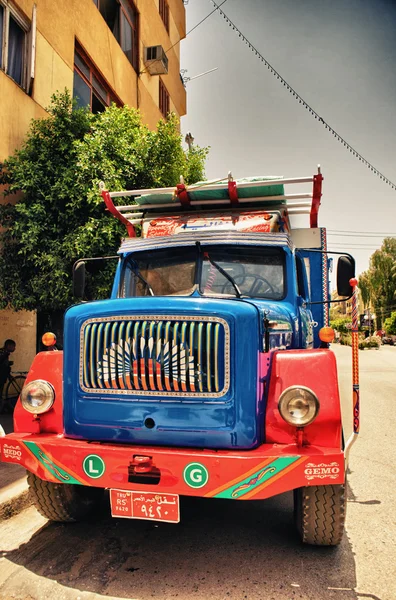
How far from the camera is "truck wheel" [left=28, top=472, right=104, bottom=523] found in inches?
157

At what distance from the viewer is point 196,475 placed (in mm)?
3152

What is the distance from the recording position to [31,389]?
152 inches

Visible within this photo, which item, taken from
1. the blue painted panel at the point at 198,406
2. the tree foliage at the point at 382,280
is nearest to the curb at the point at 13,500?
the blue painted panel at the point at 198,406

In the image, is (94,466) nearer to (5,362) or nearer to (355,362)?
(355,362)

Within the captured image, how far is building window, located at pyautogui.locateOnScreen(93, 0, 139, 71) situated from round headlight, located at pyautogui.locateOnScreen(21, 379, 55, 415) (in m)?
12.7

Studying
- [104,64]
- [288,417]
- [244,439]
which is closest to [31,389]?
[244,439]

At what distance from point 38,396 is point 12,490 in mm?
1708

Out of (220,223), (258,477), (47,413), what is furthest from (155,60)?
(258,477)

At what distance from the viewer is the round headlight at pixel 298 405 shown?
10.6 ft

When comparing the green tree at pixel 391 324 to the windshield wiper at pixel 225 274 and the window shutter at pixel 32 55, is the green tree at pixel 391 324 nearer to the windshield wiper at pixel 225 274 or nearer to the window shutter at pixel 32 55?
the window shutter at pixel 32 55

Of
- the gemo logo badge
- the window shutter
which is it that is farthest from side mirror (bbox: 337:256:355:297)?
the window shutter

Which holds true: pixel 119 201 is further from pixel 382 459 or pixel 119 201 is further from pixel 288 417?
pixel 288 417

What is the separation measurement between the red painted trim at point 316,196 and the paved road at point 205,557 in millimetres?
3087

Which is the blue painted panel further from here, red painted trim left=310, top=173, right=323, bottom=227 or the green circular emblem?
red painted trim left=310, top=173, right=323, bottom=227
